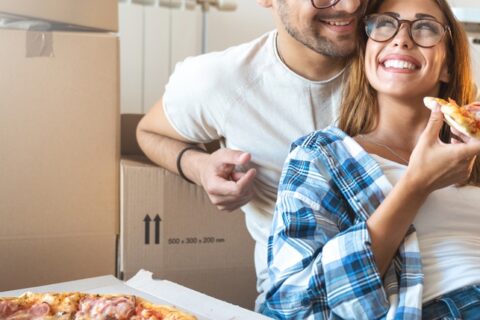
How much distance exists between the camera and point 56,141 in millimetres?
1337

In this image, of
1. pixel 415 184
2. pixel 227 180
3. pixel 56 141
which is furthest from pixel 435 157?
pixel 56 141

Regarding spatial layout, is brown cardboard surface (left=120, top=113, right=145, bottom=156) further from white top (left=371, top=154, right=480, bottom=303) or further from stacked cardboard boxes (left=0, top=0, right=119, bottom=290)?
white top (left=371, top=154, right=480, bottom=303)

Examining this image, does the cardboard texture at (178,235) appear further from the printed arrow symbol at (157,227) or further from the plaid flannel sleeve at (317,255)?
the plaid flannel sleeve at (317,255)

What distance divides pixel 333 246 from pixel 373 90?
34 centimetres

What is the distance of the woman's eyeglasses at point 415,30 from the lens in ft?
3.79

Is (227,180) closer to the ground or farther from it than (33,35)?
closer to the ground

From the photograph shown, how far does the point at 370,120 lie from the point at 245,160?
227 millimetres

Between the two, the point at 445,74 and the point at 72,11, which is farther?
the point at 72,11

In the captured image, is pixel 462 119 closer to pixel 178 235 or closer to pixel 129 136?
pixel 178 235

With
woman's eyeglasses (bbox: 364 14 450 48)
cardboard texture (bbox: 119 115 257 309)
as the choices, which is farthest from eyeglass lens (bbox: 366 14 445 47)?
cardboard texture (bbox: 119 115 257 309)

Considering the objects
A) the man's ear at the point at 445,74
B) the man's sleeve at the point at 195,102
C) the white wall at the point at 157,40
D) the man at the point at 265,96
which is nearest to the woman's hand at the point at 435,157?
the man's ear at the point at 445,74

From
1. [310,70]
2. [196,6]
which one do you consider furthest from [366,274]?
[196,6]

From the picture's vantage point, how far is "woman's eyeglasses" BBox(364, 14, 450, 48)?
1.16 m

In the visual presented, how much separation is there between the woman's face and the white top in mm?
121
